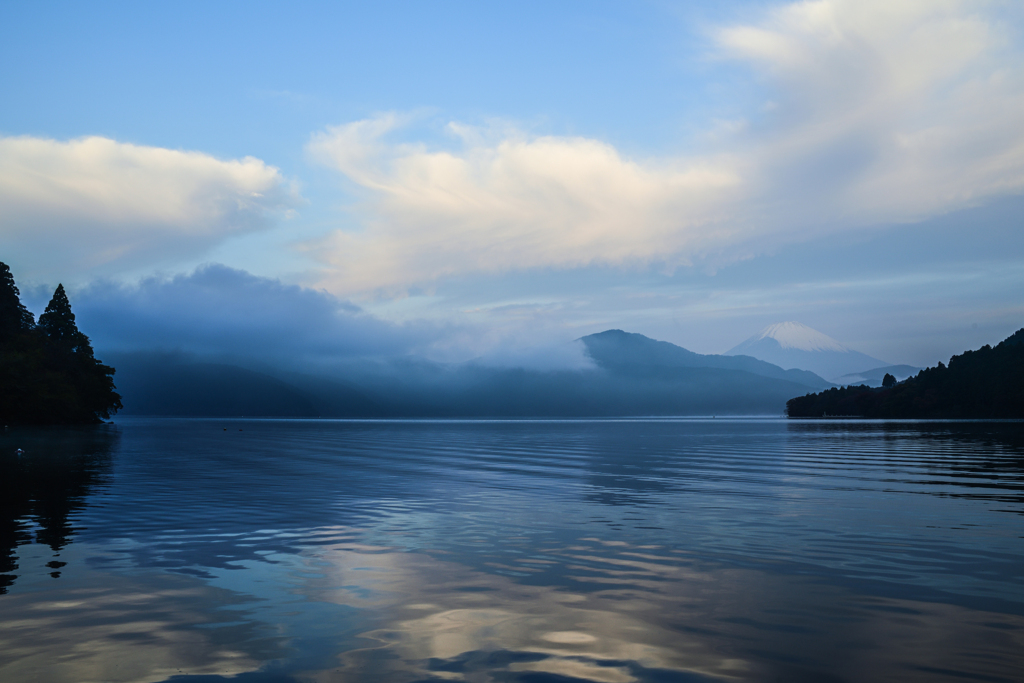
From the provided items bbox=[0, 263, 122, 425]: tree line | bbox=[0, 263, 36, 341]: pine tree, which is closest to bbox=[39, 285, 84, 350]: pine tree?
bbox=[0, 263, 122, 425]: tree line

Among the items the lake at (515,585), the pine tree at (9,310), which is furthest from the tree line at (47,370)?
the lake at (515,585)

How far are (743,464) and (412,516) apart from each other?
32484mm

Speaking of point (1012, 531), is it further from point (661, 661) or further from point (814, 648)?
point (661, 661)

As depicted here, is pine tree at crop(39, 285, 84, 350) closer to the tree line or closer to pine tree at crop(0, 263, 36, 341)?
the tree line

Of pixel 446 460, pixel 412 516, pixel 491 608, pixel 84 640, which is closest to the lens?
pixel 84 640

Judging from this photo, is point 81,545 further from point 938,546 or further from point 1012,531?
point 1012,531

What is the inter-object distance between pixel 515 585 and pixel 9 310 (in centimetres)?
18395

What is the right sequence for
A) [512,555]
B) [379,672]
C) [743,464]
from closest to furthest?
[379,672], [512,555], [743,464]

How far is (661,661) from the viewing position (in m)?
10.0

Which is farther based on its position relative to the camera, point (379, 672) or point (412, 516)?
point (412, 516)

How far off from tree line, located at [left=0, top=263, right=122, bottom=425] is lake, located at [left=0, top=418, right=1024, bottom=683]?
12582cm

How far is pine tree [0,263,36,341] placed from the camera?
152m

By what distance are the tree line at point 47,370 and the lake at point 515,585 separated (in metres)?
126

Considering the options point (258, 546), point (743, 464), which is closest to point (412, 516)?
point (258, 546)
